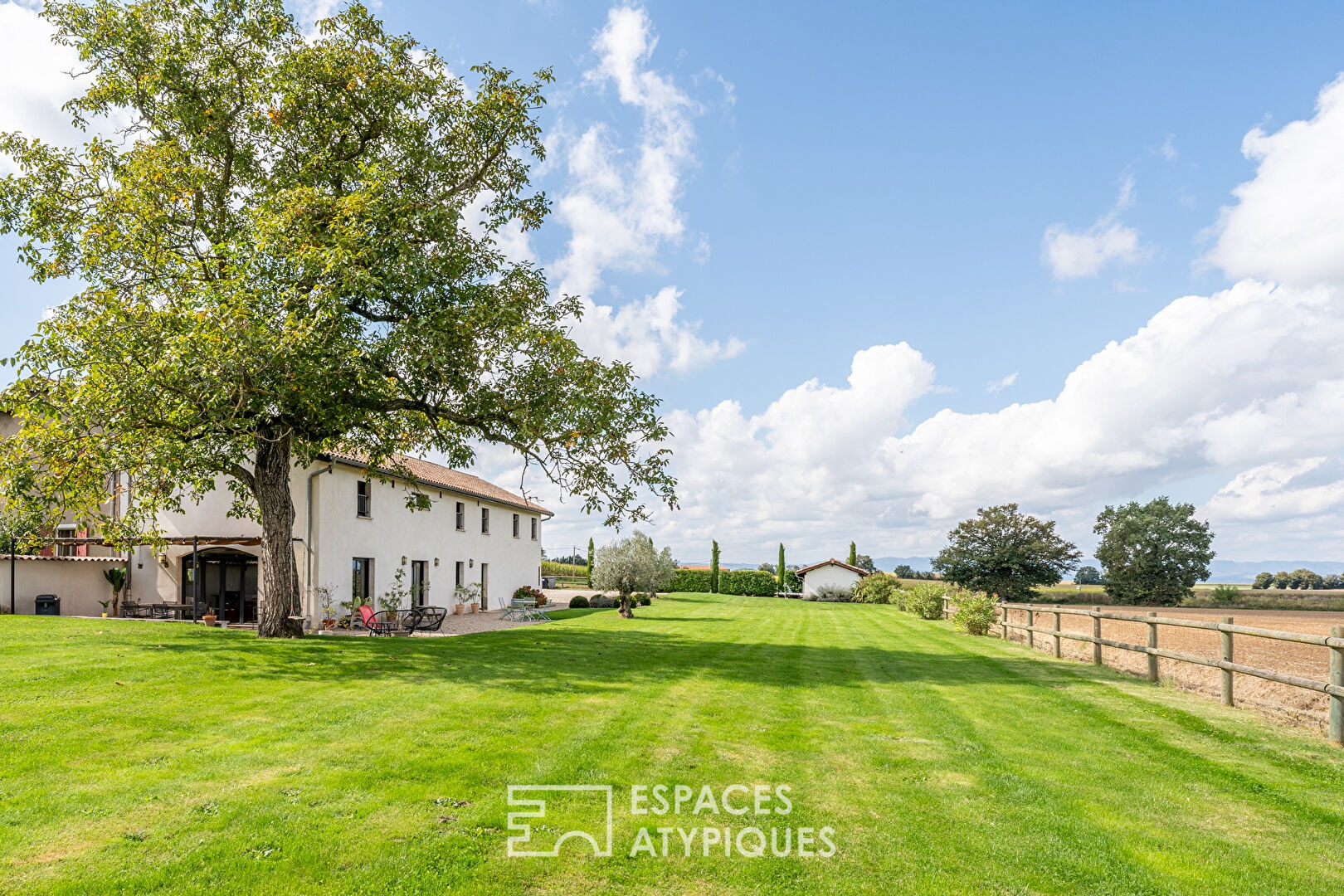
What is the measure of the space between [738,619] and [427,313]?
20678mm

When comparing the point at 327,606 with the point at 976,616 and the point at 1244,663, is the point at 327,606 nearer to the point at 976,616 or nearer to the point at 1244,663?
the point at 976,616

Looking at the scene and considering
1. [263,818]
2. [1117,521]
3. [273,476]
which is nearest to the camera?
[263,818]

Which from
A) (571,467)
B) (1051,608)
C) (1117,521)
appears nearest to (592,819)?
(571,467)

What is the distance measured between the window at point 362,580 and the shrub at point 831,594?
47.0 metres

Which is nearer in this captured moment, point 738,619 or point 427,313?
point 427,313

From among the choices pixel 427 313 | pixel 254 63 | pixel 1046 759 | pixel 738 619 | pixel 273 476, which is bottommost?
pixel 738 619

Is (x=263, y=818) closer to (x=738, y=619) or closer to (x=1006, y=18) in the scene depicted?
(x=1006, y=18)

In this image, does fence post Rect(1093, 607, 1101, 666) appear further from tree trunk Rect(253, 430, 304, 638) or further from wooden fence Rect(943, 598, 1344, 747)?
tree trunk Rect(253, 430, 304, 638)

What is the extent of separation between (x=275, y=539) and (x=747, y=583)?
53641mm

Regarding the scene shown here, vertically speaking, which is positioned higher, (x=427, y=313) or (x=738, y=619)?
(x=427, y=313)

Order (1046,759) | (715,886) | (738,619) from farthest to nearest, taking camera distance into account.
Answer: (738,619) < (1046,759) < (715,886)

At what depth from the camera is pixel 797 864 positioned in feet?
15.6

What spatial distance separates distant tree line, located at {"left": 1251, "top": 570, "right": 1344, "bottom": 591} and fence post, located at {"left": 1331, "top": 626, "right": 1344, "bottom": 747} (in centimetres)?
9237

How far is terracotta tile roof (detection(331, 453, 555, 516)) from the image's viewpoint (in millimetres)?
21719
